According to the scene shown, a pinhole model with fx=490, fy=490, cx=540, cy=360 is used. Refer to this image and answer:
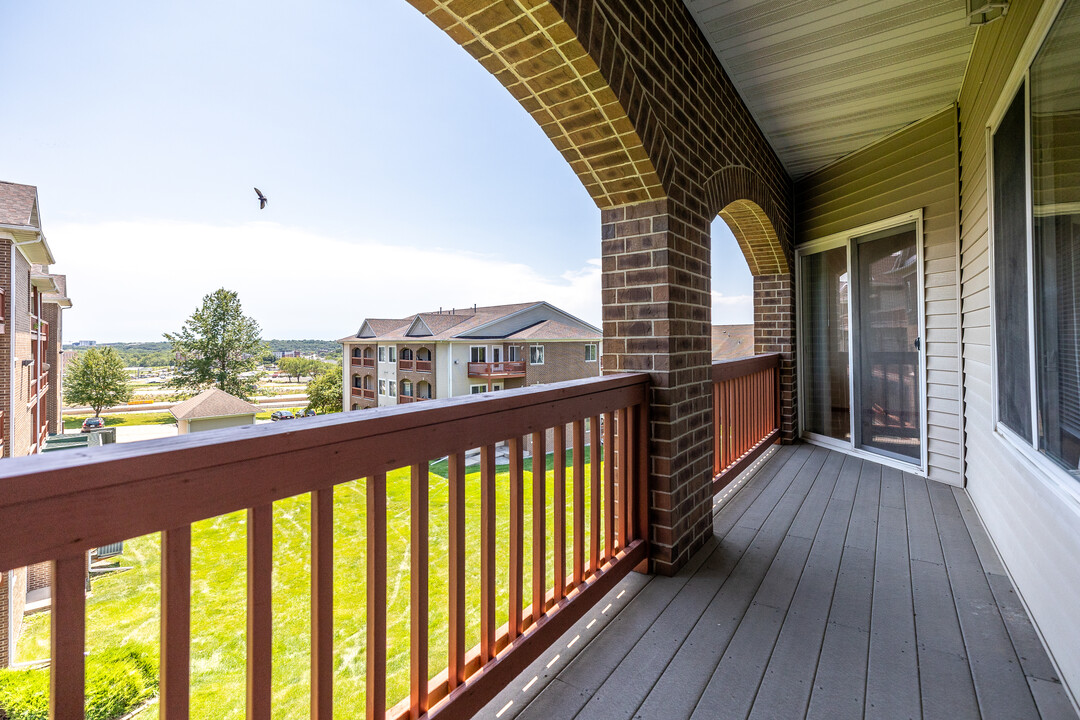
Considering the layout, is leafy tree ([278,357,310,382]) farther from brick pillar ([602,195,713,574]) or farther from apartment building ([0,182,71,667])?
brick pillar ([602,195,713,574])

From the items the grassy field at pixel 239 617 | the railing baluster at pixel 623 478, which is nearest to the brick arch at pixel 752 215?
the railing baluster at pixel 623 478

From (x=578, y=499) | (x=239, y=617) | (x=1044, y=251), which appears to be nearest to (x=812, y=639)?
(x=578, y=499)

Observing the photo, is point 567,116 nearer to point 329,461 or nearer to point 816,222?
point 329,461

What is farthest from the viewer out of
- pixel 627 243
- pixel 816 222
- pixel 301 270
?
pixel 301 270

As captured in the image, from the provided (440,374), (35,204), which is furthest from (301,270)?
(35,204)

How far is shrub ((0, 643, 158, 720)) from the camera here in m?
2.03

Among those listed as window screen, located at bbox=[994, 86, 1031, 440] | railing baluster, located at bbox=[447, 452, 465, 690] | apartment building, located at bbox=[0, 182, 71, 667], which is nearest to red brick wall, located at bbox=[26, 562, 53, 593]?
apartment building, located at bbox=[0, 182, 71, 667]

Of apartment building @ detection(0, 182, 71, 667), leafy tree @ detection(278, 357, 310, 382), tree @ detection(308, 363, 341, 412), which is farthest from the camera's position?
tree @ detection(308, 363, 341, 412)

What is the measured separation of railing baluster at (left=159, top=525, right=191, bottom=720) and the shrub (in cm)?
163

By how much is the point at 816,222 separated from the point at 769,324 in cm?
100

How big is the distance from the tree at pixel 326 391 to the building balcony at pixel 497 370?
1.81 meters

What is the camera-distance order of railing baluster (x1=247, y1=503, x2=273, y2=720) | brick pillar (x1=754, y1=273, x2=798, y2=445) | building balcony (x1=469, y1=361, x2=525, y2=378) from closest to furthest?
railing baluster (x1=247, y1=503, x2=273, y2=720)
brick pillar (x1=754, y1=273, x2=798, y2=445)
building balcony (x1=469, y1=361, x2=525, y2=378)

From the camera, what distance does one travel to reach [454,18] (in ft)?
5.01

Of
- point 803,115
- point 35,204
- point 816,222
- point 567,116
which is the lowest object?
point 35,204
